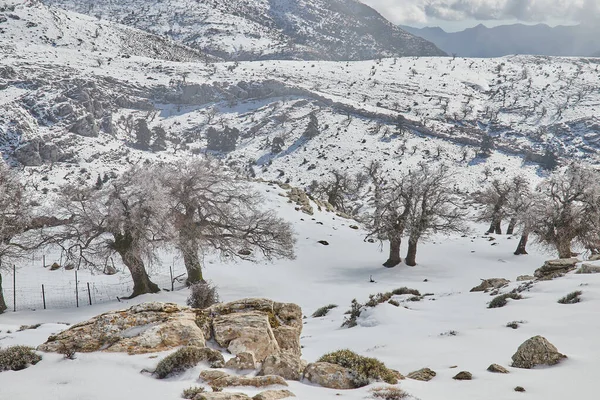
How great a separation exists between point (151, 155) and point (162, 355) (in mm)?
151580

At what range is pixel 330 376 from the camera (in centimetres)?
696

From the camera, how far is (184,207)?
22984 mm

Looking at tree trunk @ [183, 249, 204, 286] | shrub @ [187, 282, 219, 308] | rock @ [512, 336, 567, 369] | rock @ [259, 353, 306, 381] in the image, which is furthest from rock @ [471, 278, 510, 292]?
tree trunk @ [183, 249, 204, 286]

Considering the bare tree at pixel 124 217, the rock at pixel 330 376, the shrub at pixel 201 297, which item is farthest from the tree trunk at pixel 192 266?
the rock at pixel 330 376

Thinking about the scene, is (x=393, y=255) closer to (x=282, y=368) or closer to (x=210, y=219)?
(x=210, y=219)

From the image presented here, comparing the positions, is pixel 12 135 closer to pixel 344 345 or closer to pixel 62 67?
pixel 62 67

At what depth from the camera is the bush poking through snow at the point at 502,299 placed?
14688mm

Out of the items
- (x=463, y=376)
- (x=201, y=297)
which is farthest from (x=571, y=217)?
(x=201, y=297)

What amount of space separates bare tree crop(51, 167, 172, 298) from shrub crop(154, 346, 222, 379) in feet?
45.3

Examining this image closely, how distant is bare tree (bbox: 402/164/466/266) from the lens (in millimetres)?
29584

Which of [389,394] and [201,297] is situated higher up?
[389,394]

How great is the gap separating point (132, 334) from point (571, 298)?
13.8m

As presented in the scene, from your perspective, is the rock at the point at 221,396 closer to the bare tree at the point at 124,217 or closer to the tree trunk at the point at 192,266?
the bare tree at the point at 124,217

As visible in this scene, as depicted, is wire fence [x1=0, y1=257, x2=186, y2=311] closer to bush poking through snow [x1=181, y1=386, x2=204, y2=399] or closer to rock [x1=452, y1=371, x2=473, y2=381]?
bush poking through snow [x1=181, y1=386, x2=204, y2=399]
